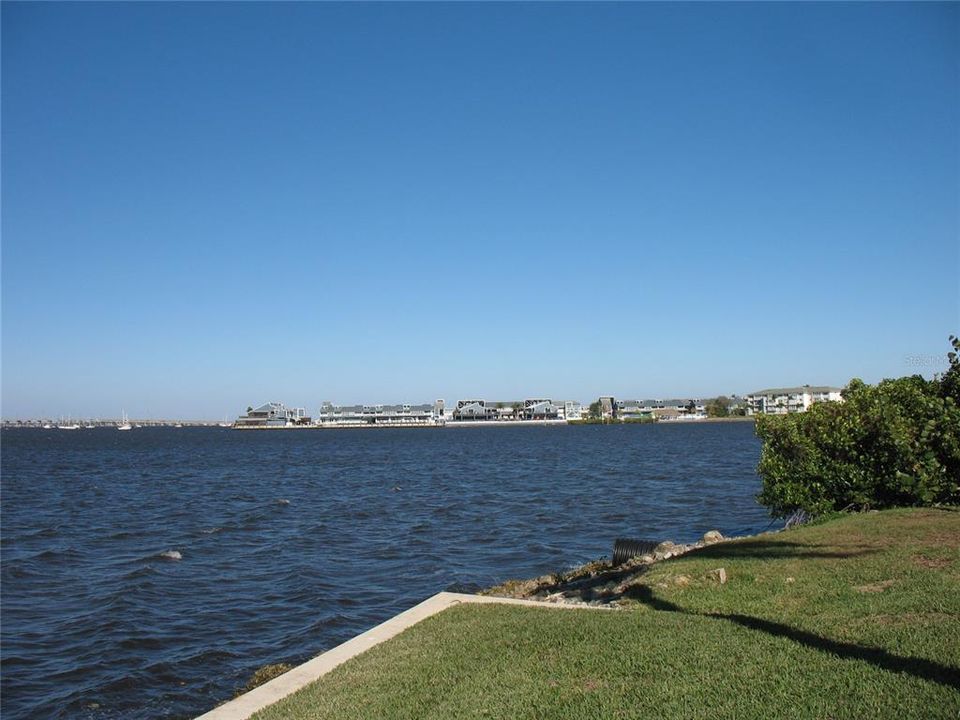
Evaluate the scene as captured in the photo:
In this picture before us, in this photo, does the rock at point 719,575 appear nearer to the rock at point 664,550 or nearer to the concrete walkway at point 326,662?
the concrete walkway at point 326,662

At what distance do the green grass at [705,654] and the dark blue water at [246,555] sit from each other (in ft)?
15.8

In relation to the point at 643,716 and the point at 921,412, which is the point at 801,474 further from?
the point at 643,716

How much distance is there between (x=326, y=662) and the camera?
8.79 metres

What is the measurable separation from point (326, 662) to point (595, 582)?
785 cm

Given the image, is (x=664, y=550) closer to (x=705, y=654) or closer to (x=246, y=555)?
(x=705, y=654)

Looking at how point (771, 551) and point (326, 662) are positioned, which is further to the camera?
point (771, 551)

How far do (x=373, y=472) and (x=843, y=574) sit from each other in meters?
47.8

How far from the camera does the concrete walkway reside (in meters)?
7.52

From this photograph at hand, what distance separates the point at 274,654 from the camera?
13.2 metres

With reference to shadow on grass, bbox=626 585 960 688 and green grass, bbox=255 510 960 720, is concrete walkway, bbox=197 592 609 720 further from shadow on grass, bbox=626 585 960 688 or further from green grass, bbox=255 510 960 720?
shadow on grass, bbox=626 585 960 688

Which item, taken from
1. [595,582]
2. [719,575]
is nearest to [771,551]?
[719,575]

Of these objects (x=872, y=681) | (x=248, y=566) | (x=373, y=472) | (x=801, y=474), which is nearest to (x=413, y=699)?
(x=872, y=681)

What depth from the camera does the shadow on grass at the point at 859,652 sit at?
19.6 feet

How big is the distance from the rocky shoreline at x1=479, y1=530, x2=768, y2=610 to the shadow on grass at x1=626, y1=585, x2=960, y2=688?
2516 mm
